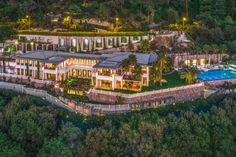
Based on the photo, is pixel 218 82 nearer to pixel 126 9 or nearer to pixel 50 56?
→ pixel 50 56

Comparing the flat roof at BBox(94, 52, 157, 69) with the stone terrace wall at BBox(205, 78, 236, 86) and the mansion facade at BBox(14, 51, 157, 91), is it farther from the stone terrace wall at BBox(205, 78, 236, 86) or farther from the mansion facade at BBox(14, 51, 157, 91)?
the stone terrace wall at BBox(205, 78, 236, 86)

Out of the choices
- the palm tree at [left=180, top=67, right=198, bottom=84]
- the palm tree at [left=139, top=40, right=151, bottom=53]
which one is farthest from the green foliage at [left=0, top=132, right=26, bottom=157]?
the palm tree at [left=139, top=40, right=151, bottom=53]

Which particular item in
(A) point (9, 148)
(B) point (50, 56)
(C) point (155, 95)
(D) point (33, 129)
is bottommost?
(A) point (9, 148)

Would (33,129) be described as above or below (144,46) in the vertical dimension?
below

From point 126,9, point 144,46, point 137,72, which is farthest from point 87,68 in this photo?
point 126,9

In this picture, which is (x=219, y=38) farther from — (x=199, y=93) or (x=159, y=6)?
(x=199, y=93)

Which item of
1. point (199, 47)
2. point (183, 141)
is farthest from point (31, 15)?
point (183, 141)
